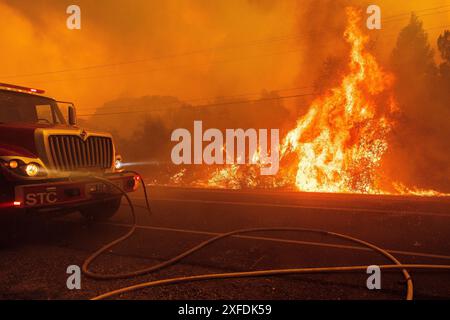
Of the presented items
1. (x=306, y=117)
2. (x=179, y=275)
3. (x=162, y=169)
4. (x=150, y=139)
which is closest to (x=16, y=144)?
(x=179, y=275)

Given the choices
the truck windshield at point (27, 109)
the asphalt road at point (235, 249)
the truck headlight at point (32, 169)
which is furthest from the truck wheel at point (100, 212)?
the truck headlight at point (32, 169)

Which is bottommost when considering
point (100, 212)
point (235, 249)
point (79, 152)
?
point (235, 249)

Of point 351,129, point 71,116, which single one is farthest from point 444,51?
point 71,116

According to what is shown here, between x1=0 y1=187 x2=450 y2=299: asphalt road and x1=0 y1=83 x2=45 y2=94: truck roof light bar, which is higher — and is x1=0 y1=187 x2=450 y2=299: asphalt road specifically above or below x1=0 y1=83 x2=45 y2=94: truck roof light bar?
below

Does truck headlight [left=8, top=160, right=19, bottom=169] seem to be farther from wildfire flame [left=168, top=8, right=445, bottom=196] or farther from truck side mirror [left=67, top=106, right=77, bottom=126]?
wildfire flame [left=168, top=8, right=445, bottom=196]

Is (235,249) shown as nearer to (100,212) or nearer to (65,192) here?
(65,192)

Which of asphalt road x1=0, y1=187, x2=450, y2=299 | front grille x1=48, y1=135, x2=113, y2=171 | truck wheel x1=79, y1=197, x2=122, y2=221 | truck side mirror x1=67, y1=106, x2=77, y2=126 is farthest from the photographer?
truck wheel x1=79, y1=197, x2=122, y2=221

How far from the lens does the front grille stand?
17.1 feet

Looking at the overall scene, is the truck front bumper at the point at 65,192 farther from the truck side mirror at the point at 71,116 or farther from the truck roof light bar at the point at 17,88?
the truck roof light bar at the point at 17,88

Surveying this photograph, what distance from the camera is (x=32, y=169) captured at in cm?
480

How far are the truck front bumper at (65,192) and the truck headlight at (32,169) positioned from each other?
0.20 m

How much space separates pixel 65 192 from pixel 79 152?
902 mm

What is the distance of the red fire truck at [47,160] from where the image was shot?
181 inches

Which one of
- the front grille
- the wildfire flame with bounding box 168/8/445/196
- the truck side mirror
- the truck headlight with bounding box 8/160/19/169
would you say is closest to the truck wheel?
the front grille
